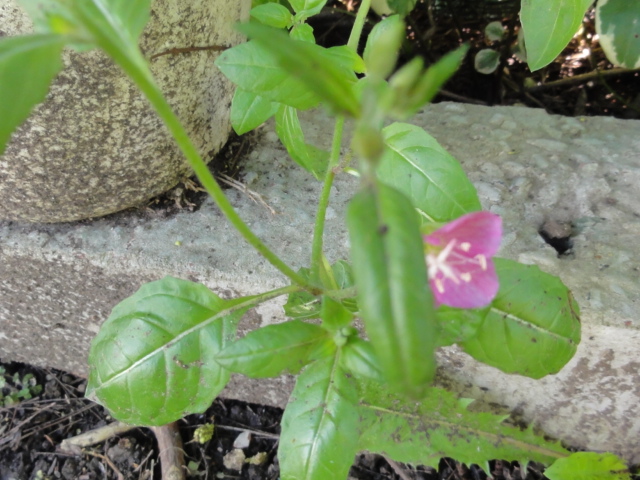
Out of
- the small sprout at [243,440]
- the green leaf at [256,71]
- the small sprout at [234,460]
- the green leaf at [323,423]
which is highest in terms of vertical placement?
the green leaf at [256,71]

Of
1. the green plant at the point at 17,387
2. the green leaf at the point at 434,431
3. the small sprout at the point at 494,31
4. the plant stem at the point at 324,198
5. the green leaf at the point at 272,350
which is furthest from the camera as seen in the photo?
the small sprout at the point at 494,31

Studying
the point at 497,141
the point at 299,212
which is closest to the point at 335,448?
the point at 299,212

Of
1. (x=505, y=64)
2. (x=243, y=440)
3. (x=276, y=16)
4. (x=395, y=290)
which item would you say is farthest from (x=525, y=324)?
(x=505, y=64)

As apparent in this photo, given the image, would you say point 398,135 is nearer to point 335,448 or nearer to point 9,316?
point 335,448

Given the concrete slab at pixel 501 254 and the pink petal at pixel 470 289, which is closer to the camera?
the pink petal at pixel 470 289

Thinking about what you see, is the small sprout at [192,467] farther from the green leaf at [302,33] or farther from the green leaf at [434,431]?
the green leaf at [302,33]

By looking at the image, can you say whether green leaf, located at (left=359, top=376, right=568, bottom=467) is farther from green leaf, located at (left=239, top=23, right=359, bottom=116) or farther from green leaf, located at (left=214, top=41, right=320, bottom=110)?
green leaf, located at (left=239, top=23, right=359, bottom=116)

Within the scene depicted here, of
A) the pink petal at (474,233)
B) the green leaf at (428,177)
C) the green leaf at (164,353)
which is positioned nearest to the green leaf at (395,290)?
the pink petal at (474,233)
